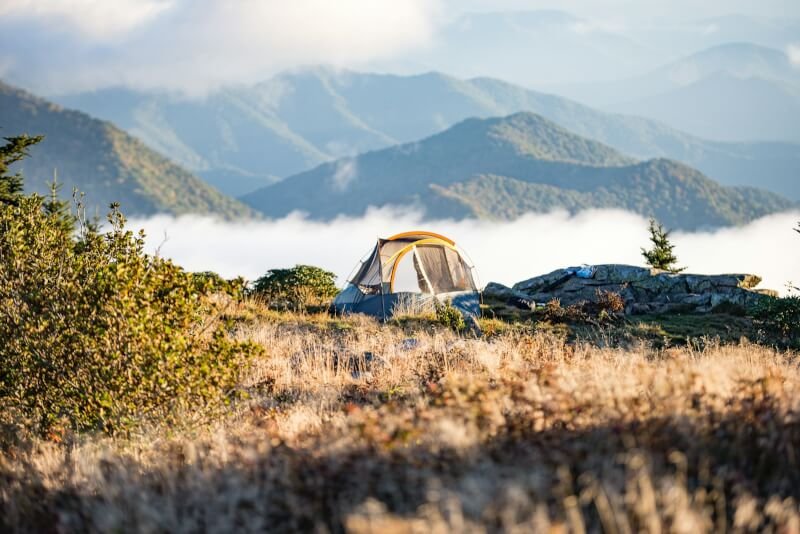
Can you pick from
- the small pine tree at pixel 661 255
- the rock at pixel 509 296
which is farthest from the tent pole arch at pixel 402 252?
the small pine tree at pixel 661 255

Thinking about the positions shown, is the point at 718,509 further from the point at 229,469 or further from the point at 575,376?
the point at 229,469

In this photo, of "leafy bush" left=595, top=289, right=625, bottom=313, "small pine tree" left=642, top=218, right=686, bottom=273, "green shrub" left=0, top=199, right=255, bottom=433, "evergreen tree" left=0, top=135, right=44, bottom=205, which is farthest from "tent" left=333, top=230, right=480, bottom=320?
"green shrub" left=0, top=199, right=255, bottom=433

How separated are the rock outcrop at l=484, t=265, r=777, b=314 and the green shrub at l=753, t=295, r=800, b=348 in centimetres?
290

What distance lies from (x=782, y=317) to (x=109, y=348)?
52.5ft

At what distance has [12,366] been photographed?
8.06 m

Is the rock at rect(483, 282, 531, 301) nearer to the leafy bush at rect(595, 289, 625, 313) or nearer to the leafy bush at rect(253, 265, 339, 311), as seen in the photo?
the leafy bush at rect(595, 289, 625, 313)

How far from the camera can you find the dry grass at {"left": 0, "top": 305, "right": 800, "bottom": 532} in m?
3.74

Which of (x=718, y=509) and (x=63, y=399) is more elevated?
(x=63, y=399)

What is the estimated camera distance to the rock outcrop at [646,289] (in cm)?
2128

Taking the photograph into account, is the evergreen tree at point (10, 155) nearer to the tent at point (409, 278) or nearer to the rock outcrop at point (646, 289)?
the tent at point (409, 278)

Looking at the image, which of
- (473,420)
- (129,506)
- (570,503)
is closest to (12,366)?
(129,506)

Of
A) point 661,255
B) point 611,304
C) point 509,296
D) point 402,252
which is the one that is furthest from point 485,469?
point 661,255

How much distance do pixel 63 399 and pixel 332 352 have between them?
5.48 m

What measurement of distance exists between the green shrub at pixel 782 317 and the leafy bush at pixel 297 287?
41.0 ft
